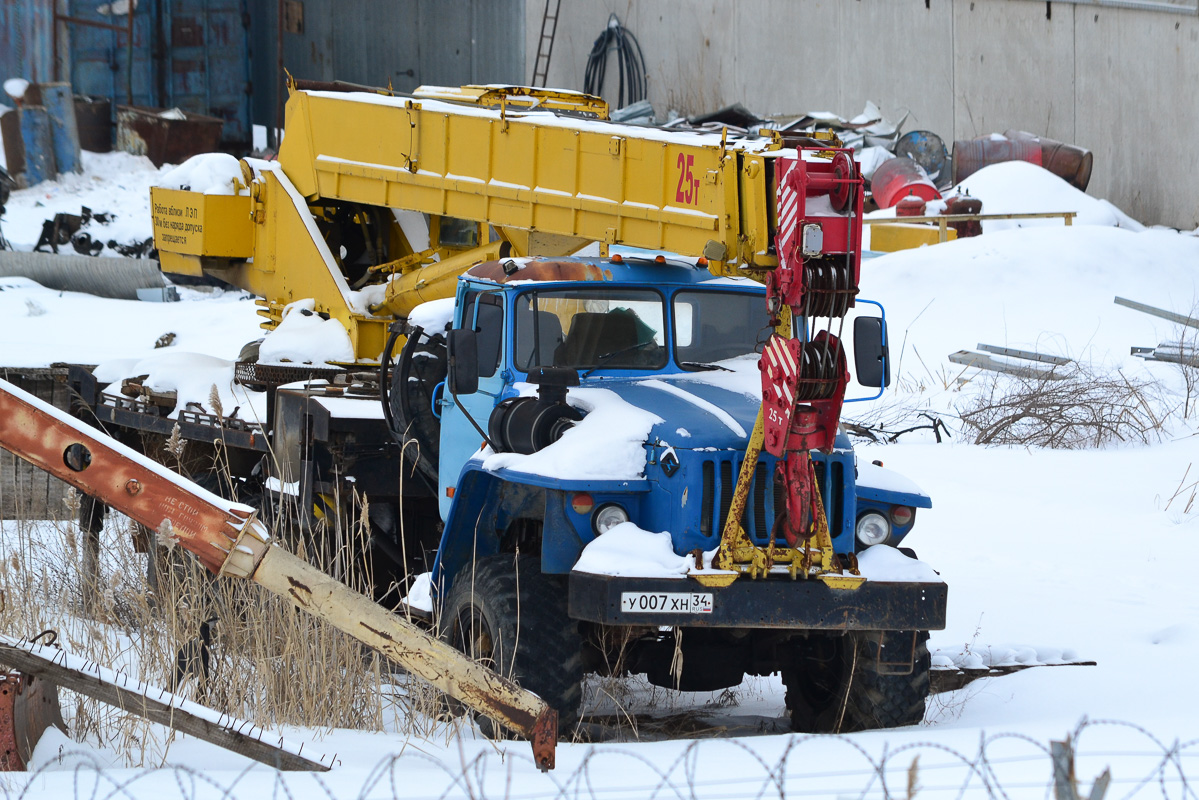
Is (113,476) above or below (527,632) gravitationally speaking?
Result: above

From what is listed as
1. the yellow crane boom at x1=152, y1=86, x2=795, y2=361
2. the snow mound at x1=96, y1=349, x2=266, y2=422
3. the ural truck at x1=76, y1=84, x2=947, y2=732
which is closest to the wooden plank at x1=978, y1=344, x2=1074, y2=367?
the yellow crane boom at x1=152, y1=86, x2=795, y2=361

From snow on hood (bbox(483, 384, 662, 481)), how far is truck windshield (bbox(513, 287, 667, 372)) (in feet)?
2.36

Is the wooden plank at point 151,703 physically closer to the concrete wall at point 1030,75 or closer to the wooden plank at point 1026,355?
the wooden plank at point 1026,355

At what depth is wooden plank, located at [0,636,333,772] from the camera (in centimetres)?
426

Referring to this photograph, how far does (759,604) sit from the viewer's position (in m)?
5.17

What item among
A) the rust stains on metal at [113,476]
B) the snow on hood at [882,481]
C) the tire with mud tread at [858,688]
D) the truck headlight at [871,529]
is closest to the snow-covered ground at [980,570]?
the tire with mud tread at [858,688]

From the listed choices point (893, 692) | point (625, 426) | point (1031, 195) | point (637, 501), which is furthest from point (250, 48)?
point (893, 692)

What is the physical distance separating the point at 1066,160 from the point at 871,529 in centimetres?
1952

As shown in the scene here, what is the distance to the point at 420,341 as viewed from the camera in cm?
743

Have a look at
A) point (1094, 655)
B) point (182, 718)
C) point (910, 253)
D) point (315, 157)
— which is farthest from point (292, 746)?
point (910, 253)

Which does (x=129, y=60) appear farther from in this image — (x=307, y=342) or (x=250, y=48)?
(x=307, y=342)

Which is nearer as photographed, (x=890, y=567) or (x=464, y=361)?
(x=890, y=567)

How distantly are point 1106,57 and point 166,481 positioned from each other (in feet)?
78.3

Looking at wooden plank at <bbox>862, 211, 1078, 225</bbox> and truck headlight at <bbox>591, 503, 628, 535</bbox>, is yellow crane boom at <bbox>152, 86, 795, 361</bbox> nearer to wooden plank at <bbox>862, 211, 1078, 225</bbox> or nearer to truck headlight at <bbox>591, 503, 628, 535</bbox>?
truck headlight at <bbox>591, 503, 628, 535</bbox>
